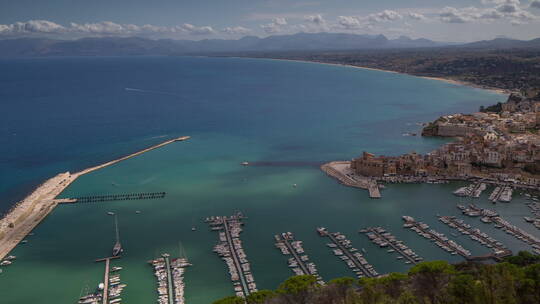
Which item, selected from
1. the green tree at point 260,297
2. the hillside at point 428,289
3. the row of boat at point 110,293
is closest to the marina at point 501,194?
the hillside at point 428,289

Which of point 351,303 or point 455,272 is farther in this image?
point 455,272

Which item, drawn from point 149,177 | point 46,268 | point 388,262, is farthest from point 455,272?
point 149,177

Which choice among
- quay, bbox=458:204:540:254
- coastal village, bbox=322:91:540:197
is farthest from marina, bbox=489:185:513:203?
quay, bbox=458:204:540:254

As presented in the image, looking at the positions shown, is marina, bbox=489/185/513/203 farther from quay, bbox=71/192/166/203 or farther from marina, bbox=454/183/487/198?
quay, bbox=71/192/166/203

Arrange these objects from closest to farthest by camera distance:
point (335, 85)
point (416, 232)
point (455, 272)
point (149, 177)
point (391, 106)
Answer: point (455, 272), point (416, 232), point (149, 177), point (391, 106), point (335, 85)

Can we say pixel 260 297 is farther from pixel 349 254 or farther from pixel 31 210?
pixel 31 210

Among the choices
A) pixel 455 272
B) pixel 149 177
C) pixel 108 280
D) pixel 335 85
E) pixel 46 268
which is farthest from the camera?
pixel 335 85

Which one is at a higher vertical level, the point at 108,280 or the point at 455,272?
the point at 455,272

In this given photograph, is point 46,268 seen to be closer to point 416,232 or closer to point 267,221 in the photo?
point 267,221
